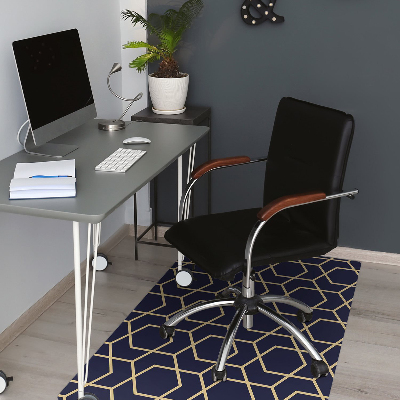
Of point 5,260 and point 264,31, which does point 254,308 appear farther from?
point 264,31

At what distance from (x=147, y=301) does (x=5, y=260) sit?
80 cm

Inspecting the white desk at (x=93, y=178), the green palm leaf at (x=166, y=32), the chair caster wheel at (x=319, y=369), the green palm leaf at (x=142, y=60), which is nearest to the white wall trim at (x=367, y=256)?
the white desk at (x=93, y=178)

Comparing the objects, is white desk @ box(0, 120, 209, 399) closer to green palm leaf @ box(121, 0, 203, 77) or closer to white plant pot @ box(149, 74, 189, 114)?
white plant pot @ box(149, 74, 189, 114)

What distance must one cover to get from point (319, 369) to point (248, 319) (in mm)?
421

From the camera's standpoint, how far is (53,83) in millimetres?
2852

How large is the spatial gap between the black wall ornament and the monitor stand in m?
1.36

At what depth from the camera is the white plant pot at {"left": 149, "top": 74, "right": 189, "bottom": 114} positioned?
3.61m

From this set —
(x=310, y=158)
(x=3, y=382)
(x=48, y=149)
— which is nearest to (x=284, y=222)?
(x=310, y=158)

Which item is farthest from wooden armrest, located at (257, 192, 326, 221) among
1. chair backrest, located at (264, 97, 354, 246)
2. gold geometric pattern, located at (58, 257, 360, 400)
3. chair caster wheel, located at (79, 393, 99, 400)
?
chair caster wheel, located at (79, 393, 99, 400)

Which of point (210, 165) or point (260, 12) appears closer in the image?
point (210, 165)

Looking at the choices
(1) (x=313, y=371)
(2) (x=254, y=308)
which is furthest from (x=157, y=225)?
(1) (x=313, y=371)

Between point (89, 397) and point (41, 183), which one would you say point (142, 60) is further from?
point (89, 397)

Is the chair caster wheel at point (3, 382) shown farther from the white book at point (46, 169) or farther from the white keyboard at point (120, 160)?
the white keyboard at point (120, 160)

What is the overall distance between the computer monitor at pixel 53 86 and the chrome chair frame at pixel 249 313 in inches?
25.9
